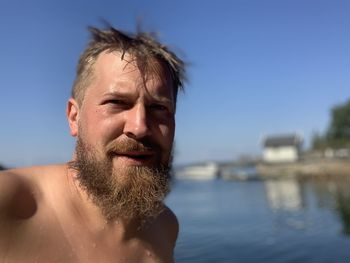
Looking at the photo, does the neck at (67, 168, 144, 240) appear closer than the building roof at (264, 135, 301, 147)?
Yes

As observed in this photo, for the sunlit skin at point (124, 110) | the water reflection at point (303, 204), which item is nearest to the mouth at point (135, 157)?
the sunlit skin at point (124, 110)

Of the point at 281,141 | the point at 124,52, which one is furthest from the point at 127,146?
the point at 281,141

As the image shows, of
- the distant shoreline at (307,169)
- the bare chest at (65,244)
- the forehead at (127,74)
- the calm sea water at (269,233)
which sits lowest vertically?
the calm sea water at (269,233)

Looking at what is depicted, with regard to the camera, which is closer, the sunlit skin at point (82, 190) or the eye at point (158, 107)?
the sunlit skin at point (82, 190)

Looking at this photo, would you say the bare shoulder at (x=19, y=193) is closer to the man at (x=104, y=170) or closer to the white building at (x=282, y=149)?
the man at (x=104, y=170)

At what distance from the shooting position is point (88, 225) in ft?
6.06

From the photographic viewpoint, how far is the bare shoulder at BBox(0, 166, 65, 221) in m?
1.58

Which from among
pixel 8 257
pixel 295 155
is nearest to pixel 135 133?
pixel 8 257

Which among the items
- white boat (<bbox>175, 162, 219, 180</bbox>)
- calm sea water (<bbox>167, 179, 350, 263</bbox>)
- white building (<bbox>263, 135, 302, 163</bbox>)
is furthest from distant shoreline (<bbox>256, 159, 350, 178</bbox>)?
calm sea water (<bbox>167, 179, 350, 263</bbox>)

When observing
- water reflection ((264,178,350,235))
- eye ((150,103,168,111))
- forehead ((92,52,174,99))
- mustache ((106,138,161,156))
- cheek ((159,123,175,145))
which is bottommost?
water reflection ((264,178,350,235))

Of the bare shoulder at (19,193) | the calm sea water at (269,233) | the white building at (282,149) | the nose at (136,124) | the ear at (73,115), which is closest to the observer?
the bare shoulder at (19,193)

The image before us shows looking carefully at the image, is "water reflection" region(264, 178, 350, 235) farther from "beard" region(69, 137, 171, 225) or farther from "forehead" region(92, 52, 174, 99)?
"forehead" region(92, 52, 174, 99)

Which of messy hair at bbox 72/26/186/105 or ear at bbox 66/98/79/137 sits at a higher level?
messy hair at bbox 72/26/186/105

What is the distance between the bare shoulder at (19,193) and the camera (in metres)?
1.58
